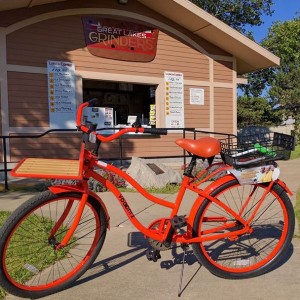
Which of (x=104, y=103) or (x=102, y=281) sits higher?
→ (x=104, y=103)

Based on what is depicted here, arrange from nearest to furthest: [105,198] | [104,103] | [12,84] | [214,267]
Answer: [214,267] < [105,198] < [12,84] < [104,103]

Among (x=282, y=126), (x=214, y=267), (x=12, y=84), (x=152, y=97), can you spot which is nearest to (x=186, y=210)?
(x=214, y=267)

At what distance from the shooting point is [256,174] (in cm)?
331

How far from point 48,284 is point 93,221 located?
1.94 feet

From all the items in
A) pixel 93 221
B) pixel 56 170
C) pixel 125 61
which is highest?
pixel 125 61

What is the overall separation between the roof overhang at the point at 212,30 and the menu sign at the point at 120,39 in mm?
686

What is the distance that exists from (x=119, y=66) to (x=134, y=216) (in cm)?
797

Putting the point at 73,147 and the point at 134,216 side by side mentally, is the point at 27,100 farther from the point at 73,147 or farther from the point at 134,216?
Answer: the point at 134,216

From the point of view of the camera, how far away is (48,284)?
3.14m

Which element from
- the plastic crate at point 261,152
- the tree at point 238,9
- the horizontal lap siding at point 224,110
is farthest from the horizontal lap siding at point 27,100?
the tree at point 238,9

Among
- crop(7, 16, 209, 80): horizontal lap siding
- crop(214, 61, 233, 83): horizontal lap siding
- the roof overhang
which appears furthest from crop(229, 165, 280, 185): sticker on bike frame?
crop(214, 61, 233, 83): horizontal lap siding

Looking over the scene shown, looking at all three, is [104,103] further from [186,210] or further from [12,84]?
[186,210]

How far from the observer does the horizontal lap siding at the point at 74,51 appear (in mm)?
9531

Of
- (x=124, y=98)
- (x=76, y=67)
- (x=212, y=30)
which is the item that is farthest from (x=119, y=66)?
(x=212, y=30)
